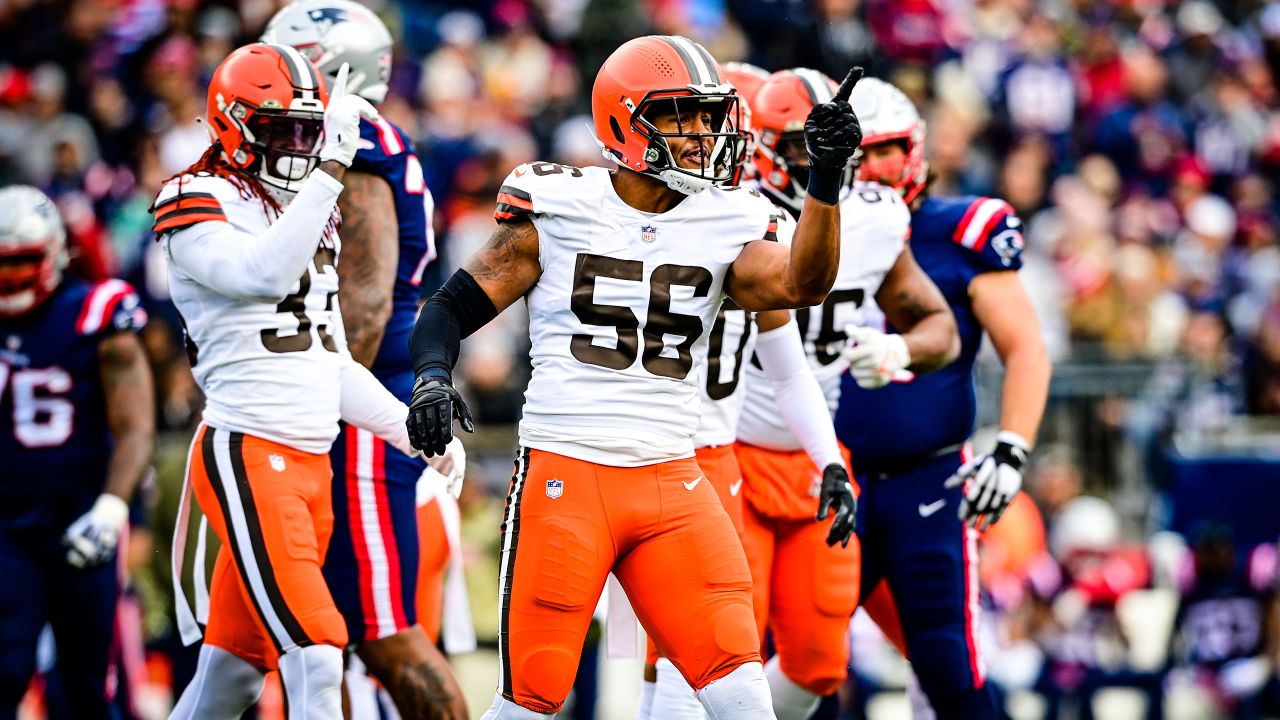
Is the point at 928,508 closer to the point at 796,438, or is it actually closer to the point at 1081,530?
the point at 796,438

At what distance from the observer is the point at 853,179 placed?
5602 mm

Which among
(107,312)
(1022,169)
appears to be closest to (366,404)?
(107,312)

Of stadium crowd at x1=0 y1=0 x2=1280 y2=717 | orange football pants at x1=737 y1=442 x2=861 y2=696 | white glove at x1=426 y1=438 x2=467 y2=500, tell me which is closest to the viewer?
white glove at x1=426 y1=438 x2=467 y2=500

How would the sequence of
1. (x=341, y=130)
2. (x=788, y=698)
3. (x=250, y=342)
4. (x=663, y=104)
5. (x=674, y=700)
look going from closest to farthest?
(x=663, y=104) < (x=341, y=130) < (x=250, y=342) < (x=674, y=700) < (x=788, y=698)

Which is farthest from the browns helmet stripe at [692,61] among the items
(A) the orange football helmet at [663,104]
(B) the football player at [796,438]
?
(B) the football player at [796,438]

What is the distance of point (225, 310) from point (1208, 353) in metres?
7.70

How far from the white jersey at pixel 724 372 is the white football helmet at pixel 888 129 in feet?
1.87

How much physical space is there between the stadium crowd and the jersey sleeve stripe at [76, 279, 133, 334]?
178 cm

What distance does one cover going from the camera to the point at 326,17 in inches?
223

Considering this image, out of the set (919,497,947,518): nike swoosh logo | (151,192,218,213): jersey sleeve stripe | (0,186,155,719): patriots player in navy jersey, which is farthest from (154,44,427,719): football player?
(919,497,947,518): nike swoosh logo

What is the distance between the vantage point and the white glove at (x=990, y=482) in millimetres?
5496

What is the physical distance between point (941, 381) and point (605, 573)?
Answer: 1.79m

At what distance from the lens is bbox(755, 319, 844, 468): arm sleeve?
498 centimetres

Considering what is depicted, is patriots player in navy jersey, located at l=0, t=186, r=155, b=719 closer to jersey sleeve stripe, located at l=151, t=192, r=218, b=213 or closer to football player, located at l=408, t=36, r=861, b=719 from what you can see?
jersey sleeve stripe, located at l=151, t=192, r=218, b=213
